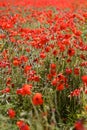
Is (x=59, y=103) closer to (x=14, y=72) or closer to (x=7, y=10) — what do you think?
(x=14, y=72)

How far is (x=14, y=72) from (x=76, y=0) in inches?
404

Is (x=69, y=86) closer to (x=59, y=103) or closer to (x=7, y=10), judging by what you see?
(x=59, y=103)

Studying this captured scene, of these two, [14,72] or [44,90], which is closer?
[44,90]

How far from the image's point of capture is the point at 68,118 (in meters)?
4.20

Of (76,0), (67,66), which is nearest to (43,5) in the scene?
(76,0)

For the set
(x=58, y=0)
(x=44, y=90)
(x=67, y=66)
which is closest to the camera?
(x=44, y=90)

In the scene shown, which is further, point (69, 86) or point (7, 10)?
point (7, 10)

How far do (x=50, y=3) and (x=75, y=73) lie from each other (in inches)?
402

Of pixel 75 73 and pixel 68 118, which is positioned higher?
pixel 75 73

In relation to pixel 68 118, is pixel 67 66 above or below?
above

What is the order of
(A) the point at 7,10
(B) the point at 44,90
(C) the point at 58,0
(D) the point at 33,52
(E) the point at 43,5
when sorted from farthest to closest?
(C) the point at 58,0 < (E) the point at 43,5 < (A) the point at 7,10 < (D) the point at 33,52 < (B) the point at 44,90

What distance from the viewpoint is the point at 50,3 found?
14.4 meters

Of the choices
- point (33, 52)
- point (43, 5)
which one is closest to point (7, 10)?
point (43, 5)

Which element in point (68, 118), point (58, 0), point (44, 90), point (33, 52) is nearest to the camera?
point (68, 118)
